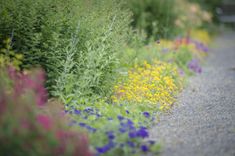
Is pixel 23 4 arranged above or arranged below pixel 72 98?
above

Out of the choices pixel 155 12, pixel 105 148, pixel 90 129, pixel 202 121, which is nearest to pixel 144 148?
pixel 105 148

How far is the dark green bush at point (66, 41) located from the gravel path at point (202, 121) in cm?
123

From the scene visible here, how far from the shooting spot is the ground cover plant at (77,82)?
4.44 metres

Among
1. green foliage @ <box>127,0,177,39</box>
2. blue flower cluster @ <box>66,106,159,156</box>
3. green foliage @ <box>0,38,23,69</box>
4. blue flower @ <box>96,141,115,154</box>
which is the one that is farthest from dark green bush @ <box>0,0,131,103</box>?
green foliage @ <box>127,0,177,39</box>

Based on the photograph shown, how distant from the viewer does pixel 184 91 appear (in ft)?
28.2

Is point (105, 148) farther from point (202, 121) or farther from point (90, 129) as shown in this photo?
point (202, 121)

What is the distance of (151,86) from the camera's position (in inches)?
297

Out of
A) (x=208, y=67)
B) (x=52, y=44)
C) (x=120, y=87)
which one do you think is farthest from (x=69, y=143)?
(x=208, y=67)

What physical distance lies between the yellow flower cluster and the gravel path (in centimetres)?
23

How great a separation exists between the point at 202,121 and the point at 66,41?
2.31 metres

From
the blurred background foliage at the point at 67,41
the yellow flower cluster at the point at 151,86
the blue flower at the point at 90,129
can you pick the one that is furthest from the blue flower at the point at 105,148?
the yellow flower cluster at the point at 151,86

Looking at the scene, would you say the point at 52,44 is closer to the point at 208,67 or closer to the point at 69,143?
the point at 69,143

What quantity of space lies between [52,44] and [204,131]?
2.48 m

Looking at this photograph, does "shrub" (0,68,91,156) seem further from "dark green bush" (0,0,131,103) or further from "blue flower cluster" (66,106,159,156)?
"dark green bush" (0,0,131,103)
